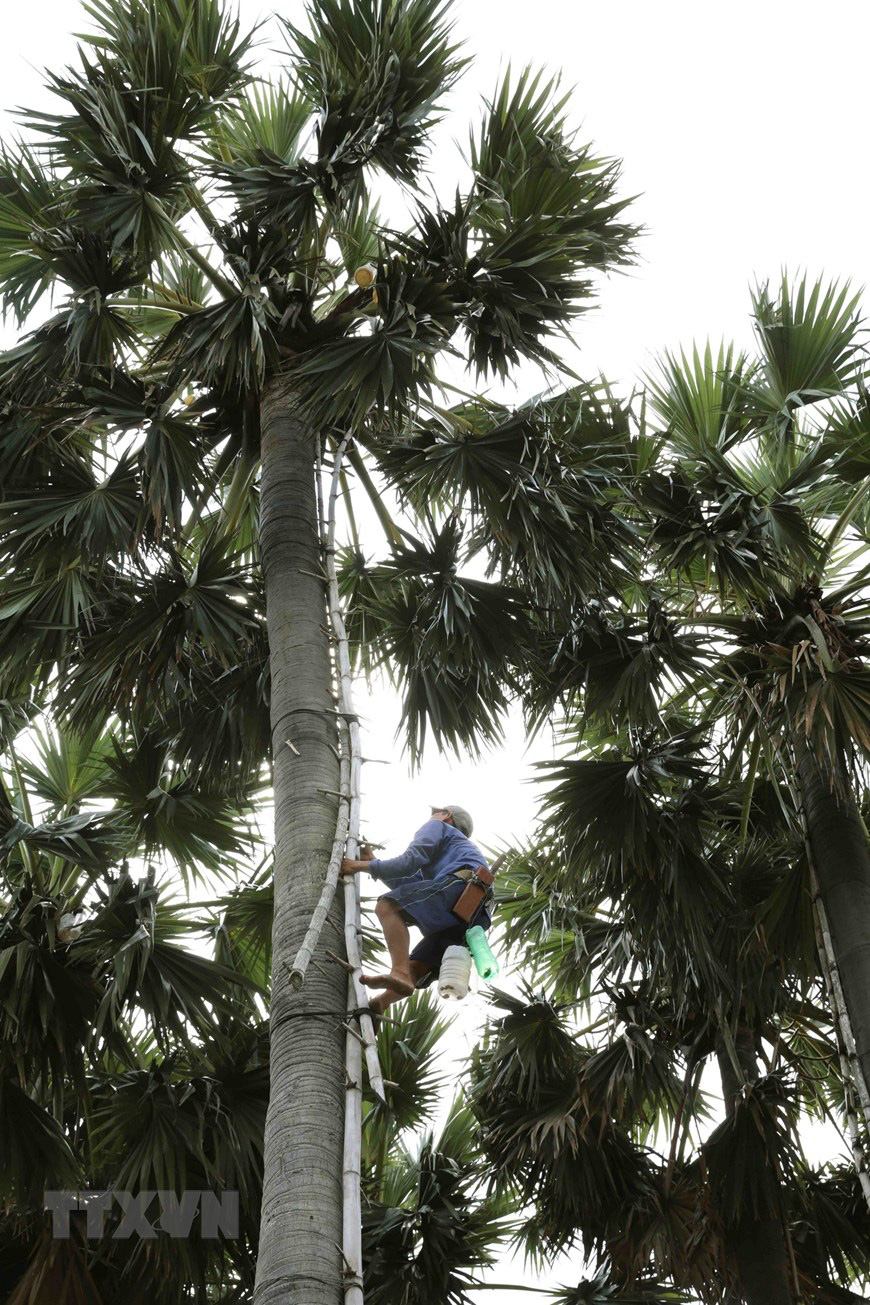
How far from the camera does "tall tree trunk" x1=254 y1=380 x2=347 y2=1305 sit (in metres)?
4.48

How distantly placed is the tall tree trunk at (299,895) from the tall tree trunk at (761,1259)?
4.23 meters

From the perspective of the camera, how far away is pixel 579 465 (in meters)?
8.05

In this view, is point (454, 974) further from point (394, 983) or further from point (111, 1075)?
point (111, 1075)

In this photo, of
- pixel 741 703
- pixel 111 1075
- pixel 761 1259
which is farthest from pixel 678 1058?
pixel 111 1075

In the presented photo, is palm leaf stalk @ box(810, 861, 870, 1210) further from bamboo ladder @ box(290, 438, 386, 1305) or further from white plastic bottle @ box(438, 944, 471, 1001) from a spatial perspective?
bamboo ladder @ box(290, 438, 386, 1305)

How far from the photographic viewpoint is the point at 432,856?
6254 mm

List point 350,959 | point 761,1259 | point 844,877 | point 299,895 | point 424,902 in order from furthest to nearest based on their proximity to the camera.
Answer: point 761,1259, point 844,877, point 424,902, point 299,895, point 350,959

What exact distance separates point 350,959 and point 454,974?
25.8 inches

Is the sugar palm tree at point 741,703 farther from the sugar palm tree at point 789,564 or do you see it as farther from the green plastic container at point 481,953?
the green plastic container at point 481,953

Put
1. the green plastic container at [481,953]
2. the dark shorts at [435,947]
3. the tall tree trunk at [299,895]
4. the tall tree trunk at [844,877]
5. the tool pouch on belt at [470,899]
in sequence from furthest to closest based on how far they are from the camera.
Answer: the tall tree trunk at [844,877] < the dark shorts at [435,947] < the tool pouch on belt at [470,899] < the green plastic container at [481,953] < the tall tree trunk at [299,895]

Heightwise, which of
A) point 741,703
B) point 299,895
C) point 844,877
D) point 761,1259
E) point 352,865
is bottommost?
point 761,1259

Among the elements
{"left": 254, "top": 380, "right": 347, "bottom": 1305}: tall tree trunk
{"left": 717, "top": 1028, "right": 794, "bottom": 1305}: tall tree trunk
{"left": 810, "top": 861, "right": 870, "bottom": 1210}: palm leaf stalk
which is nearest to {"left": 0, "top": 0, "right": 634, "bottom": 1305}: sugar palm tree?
{"left": 254, "top": 380, "right": 347, "bottom": 1305}: tall tree trunk

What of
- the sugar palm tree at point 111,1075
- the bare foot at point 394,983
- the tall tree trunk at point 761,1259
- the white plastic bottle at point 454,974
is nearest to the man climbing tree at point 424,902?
the bare foot at point 394,983

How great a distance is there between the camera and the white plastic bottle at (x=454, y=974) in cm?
571
